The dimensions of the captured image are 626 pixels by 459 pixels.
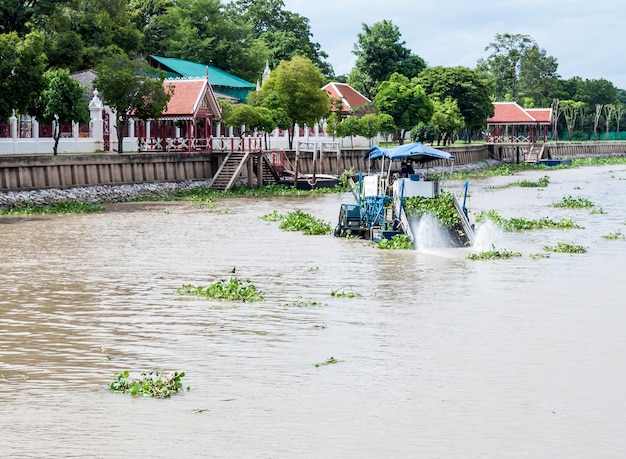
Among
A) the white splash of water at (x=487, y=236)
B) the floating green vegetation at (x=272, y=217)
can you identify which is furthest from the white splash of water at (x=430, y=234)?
the floating green vegetation at (x=272, y=217)

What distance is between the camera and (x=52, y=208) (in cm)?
4375

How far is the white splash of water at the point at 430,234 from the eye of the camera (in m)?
29.9

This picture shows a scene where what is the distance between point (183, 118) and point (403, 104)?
113ft

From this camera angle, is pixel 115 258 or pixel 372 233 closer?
pixel 115 258

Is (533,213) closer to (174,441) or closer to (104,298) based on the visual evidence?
(104,298)

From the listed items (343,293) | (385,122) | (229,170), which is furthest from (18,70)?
(385,122)

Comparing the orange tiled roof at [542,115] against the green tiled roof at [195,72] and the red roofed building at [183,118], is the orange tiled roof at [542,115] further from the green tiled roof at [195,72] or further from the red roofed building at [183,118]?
the red roofed building at [183,118]

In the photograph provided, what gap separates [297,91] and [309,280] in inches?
2084

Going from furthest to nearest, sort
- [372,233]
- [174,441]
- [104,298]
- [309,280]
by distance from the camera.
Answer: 1. [372,233]
2. [309,280]
3. [104,298]
4. [174,441]

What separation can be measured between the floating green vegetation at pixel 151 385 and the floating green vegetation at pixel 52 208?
1166 inches

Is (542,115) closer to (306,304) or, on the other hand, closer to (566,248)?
(566,248)

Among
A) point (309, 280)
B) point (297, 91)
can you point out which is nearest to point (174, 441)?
point (309, 280)

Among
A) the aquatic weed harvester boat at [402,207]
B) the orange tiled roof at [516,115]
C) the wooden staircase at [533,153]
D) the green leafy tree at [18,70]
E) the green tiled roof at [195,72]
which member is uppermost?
the green tiled roof at [195,72]

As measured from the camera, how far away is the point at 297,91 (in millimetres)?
75562
